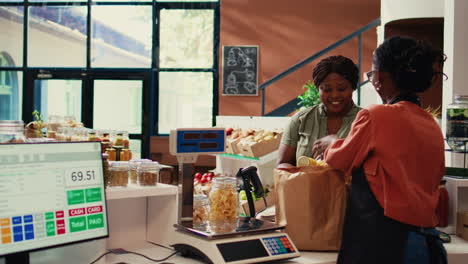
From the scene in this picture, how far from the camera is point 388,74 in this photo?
1.85 meters

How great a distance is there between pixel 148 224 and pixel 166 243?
0.42 feet

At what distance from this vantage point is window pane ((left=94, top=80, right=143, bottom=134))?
9523mm

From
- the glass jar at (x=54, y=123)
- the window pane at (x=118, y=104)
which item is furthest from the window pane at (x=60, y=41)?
the glass jar at (x=54, y=123)

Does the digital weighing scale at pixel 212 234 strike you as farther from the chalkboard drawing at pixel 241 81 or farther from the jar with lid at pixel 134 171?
the chalkboard drawing at pixel 241 81

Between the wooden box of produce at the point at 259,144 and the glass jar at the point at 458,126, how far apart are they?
143 centimetres

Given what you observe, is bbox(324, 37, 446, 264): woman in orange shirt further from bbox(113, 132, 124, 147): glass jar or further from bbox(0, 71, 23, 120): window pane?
bbox(0, 71, 23, 120): window pane

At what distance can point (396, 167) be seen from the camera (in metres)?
1.76

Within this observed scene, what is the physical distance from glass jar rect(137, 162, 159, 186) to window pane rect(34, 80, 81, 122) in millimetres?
7739

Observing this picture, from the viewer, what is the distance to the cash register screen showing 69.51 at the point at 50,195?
1.46 m

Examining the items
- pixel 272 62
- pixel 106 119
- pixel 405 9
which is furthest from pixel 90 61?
pixel 405 9

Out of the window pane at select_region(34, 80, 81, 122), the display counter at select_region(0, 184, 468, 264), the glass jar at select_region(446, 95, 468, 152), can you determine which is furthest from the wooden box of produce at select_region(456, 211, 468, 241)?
the window pane at select_region(34, 80, 81, 122)

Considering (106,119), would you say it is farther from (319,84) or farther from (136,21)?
(319,84)

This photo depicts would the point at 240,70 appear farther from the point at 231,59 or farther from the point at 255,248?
the point at 255,248

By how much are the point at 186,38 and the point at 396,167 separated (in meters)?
8.08
